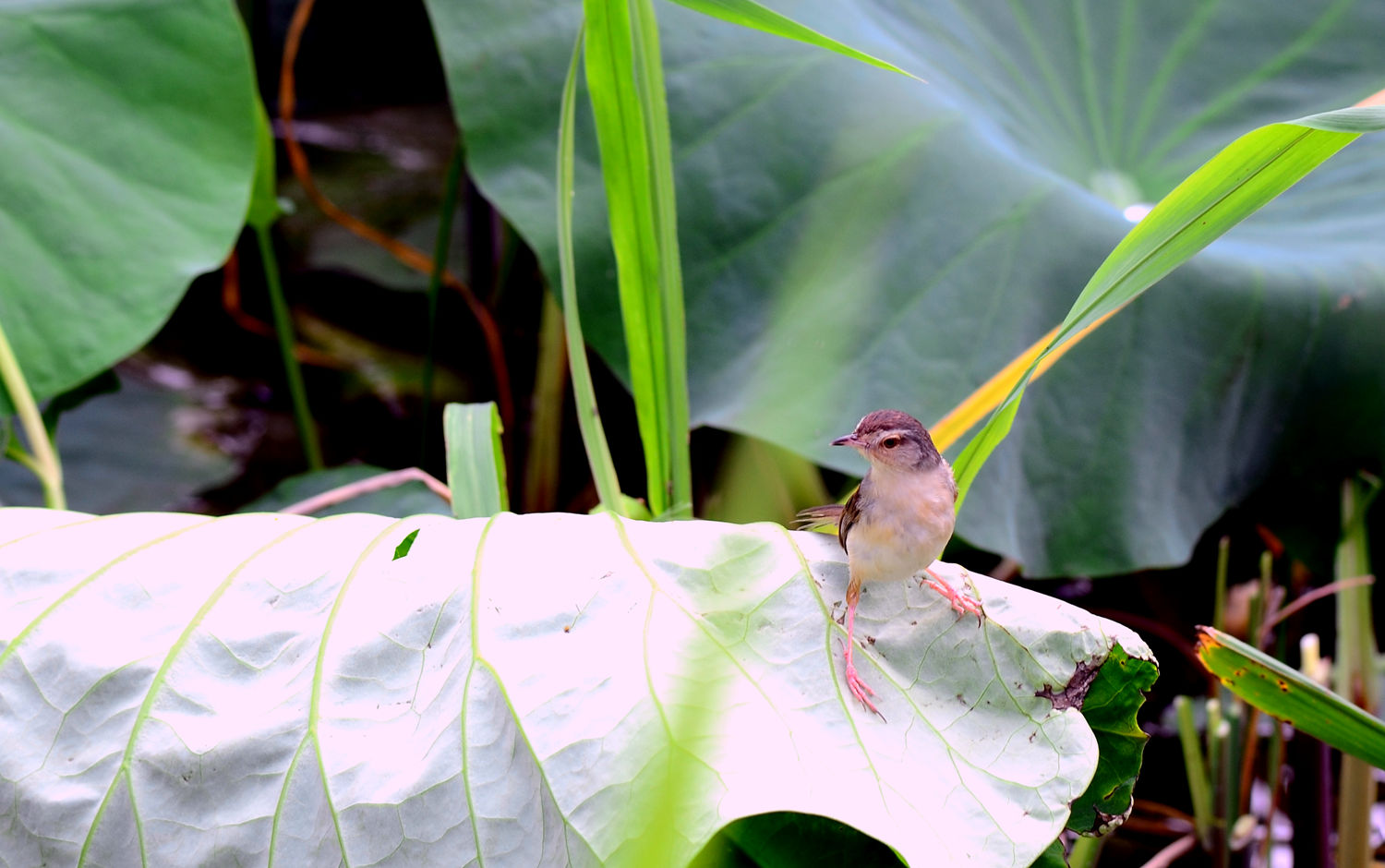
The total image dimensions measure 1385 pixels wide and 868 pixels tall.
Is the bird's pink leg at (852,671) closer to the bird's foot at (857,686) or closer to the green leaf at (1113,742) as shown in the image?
the bird's foot at (857,686)

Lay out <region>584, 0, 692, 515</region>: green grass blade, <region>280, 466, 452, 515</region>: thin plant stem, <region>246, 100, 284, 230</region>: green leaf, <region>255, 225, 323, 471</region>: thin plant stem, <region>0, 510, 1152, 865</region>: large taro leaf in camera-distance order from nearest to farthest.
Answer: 1. <region>0, 510, 1152, 865</region>: large taro leaf
2. <region>584, 0, 692, 515</region>: green grass blade
3. <region>280, 466, 452, 515</region>: thin plant stem
4. <region>246, 100, 284, 230</region>: green leaf
5. <region>255, 225, 323, 471</region>: thin plant stem

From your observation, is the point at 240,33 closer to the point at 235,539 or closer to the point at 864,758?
the point at 235,539

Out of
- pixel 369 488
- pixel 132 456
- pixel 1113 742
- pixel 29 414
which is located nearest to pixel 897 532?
pixel 1113 742

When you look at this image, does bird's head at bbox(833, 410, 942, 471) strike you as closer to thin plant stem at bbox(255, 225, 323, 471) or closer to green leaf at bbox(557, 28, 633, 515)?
green leaf at bbox(557, 28, 633, 515)

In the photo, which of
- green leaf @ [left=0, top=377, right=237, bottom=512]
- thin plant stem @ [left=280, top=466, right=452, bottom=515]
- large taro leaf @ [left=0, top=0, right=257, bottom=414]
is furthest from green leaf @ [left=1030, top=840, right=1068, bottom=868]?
green leaf @ [left=0, top=377, right=237, bottom=512]

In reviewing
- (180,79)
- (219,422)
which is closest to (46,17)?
(180,79)

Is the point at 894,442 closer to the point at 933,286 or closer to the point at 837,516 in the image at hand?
the point at 837,516
